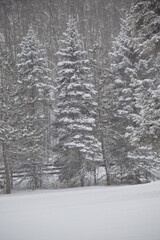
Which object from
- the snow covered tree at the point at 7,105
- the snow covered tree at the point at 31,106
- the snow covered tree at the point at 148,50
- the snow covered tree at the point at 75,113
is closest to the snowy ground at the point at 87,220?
the snow covered tree at the point at 148,50

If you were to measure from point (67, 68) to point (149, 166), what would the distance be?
10.5 meters

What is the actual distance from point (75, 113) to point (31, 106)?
4566 millimetres

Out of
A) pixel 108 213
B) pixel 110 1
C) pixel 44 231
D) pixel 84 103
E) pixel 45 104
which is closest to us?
pixel 44 231

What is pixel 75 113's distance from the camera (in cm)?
1534

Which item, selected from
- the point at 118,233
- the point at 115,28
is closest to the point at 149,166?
the point at 118,233

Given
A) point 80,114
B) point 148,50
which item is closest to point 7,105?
point 80,114

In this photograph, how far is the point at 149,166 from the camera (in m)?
15.1

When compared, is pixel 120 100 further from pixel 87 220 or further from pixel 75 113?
pixel 87 220

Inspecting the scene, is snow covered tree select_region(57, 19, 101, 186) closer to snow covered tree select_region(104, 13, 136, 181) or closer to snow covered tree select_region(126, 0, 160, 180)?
snow covered tree select_region(104, 13, 136, 181)

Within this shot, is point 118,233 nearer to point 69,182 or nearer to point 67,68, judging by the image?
point 69,182

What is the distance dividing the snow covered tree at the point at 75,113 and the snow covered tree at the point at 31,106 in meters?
2.02

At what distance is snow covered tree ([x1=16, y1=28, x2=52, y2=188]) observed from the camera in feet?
47.1

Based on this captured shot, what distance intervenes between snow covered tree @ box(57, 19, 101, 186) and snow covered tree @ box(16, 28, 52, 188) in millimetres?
2025

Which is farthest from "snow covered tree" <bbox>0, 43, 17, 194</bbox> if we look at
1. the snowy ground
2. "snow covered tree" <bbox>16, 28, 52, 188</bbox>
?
the snowy ground
